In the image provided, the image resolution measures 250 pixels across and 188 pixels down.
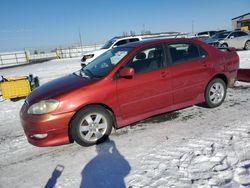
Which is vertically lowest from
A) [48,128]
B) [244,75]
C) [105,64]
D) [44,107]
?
[244,75]

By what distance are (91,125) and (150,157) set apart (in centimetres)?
114

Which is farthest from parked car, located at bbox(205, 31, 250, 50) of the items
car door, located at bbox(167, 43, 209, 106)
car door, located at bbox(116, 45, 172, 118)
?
car door, located at bbox(116, 45, 172, 118)

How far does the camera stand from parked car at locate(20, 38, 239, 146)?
382cm

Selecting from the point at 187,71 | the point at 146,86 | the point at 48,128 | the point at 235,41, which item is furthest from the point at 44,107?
the point at 235,41

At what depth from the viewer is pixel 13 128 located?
532cm

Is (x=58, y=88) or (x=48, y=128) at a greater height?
(x=58, y=88)

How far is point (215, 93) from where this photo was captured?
5.36 metres

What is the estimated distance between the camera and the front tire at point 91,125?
12.8 feet

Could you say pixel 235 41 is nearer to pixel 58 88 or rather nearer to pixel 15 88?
pixel 15 88

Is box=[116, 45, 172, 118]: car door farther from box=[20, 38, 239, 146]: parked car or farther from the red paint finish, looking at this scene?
the red paint finish

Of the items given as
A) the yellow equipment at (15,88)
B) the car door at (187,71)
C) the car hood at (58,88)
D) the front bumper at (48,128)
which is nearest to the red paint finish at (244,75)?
the car door at (187,71)

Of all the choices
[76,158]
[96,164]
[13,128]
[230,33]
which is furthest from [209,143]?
[230,33]

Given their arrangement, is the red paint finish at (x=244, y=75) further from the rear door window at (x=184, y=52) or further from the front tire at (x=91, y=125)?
the front tire at (x=91, y=125)

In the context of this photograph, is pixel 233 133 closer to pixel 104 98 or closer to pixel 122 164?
pixel 122 164
